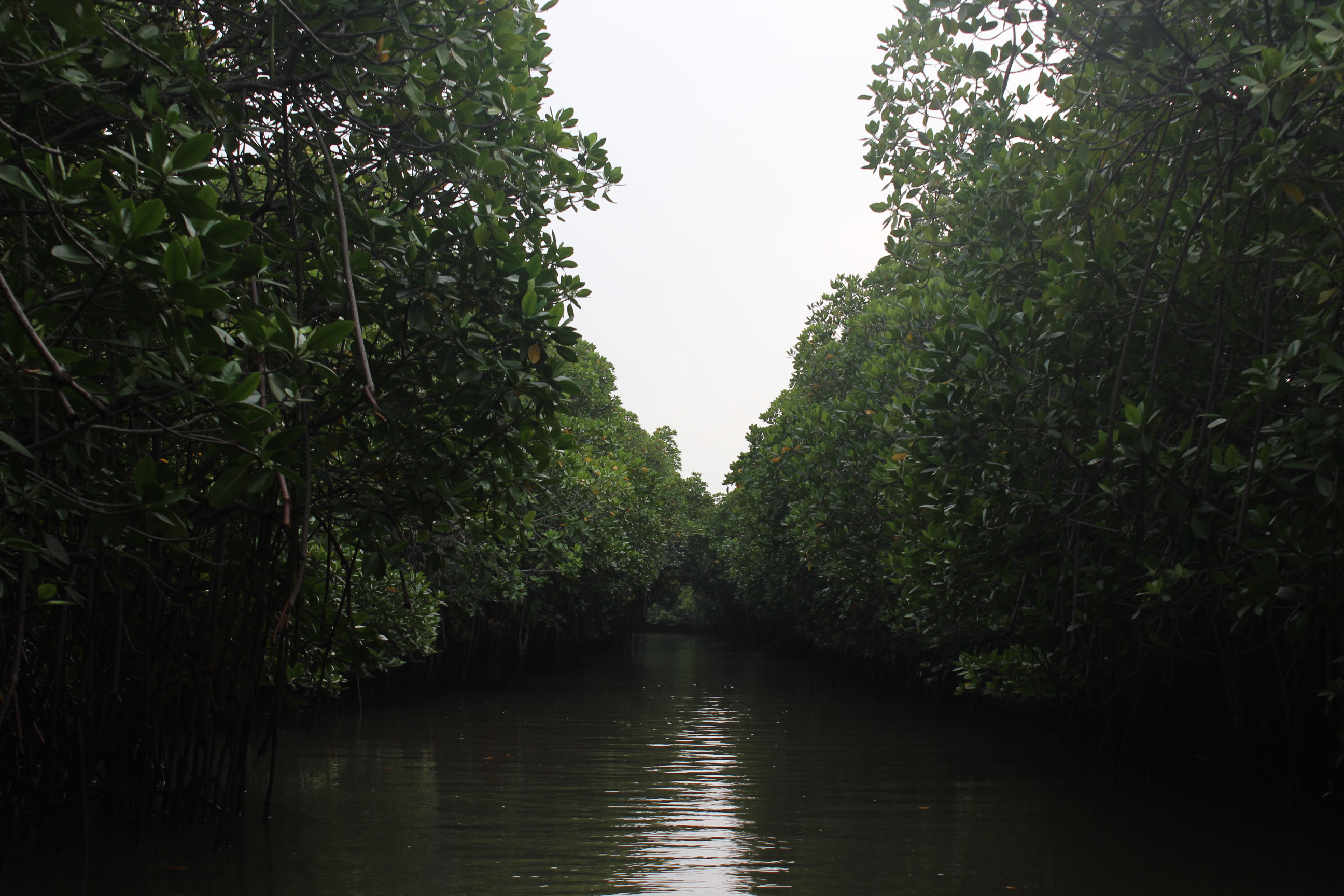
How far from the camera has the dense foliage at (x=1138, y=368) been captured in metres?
3.95

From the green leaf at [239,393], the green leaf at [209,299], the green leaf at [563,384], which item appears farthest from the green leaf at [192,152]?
the green leaf at [563,384]

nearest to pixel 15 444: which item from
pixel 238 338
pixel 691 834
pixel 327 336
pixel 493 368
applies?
pixel 327 336

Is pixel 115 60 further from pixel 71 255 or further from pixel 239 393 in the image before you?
pixel 239 393

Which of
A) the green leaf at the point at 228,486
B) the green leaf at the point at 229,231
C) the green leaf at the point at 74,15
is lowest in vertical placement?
the green leaf at the point at 228,486

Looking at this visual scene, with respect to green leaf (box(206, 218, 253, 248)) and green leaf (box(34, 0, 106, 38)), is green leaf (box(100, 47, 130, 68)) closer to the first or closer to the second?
green leaf (box(34, 0, 106, 38))

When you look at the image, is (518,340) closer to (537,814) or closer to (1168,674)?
(537,814)

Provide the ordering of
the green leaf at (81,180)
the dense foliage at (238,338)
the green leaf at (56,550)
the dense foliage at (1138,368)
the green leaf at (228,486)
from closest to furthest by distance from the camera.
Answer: the green leaf at (81,180) < the dense foliage at (238,338) < the green leaf at (228,486) < the green leaf at (56,550) < the dense foliage at (1138,368)

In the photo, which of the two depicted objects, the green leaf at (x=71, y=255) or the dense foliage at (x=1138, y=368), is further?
the dense foliage at (x=1138, y=368)

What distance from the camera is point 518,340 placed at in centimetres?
416

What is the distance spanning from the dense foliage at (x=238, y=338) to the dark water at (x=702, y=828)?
686 mm

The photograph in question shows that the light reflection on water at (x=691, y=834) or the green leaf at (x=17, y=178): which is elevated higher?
the green leaf at (x=17, y=178)

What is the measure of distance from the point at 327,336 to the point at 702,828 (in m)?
4.04

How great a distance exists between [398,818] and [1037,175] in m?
5.42

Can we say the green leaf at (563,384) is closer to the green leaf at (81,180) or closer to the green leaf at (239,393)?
the green leaf at (239,393)
